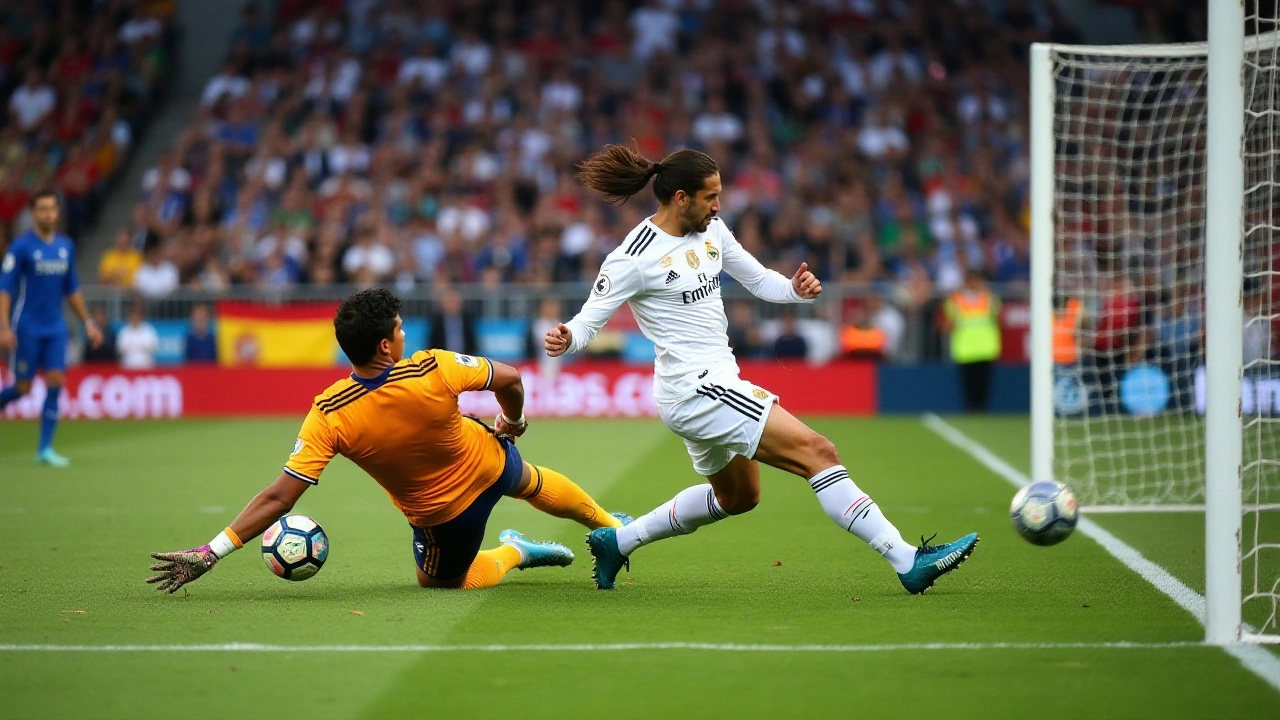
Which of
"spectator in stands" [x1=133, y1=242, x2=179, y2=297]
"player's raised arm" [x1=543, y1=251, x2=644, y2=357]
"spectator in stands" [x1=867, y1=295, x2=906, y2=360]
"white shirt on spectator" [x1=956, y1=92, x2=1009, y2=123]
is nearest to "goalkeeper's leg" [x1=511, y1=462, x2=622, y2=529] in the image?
"player's raised arm" [x1=543, y1=251, x2=644, y2=357]

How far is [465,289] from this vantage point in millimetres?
20469

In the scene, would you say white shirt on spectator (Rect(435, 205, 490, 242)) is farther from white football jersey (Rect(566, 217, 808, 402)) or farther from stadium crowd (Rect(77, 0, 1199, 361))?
white football jersey (Rect(566, 217, 808, 402))

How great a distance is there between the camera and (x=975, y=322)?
732 inches

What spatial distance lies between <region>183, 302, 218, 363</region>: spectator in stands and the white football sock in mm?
14720

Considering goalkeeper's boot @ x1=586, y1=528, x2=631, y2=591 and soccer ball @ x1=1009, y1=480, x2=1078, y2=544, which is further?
goalkeeper's boot @ x1=586, y1=528, x2=631, y2=591

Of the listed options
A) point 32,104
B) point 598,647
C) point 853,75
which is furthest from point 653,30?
point 598,647

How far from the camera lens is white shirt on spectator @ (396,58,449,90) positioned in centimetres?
2427

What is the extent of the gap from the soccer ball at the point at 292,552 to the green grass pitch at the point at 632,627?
0.42ft

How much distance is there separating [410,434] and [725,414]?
4.50 ft

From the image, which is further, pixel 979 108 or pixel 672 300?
pixel 979 108

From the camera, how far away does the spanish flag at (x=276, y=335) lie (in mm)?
20141

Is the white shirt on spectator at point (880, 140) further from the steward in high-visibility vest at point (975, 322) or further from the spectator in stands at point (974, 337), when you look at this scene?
the steward in high-visibility vest at point (975, 322)

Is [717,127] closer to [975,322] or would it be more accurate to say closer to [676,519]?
[975,322]

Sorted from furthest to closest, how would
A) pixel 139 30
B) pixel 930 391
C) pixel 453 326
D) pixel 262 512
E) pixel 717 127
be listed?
pixel 139 30 < pixel 717 127 < pixel 453 326 < pixel 930 391 < pixel 262 512
